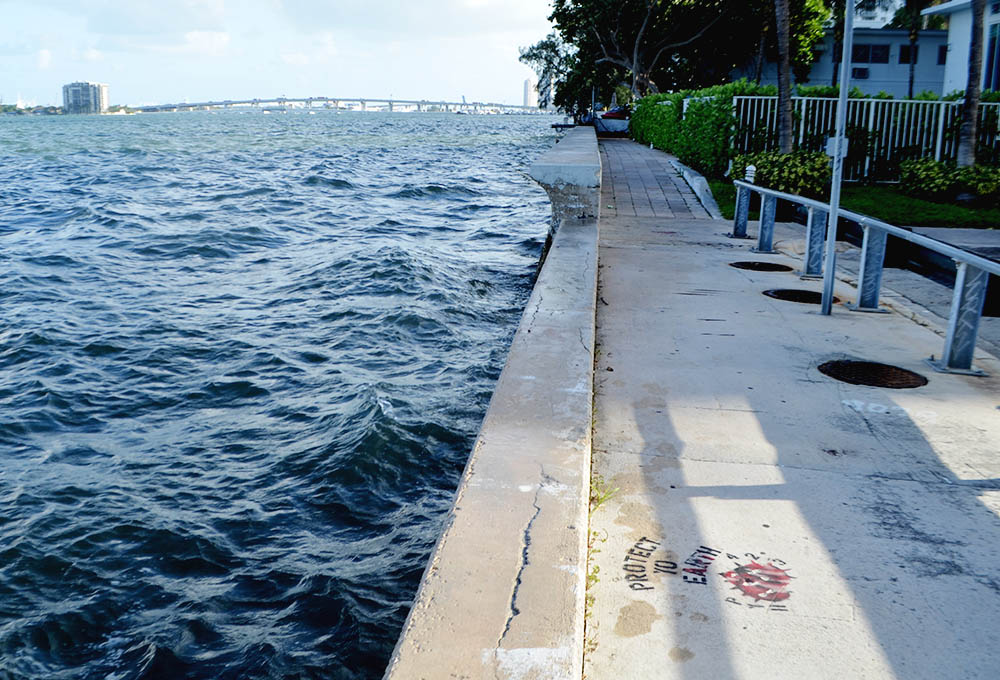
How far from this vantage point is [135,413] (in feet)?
24.4

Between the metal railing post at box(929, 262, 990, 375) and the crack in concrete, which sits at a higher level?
the metal railing post at box(929, 262, 990, 375)

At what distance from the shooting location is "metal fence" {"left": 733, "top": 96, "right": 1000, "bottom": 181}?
63.1ft

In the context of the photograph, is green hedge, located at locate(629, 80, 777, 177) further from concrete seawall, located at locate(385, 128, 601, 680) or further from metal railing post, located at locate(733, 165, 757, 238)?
concrete seawall, located at locate(385, 128, 601, 680)

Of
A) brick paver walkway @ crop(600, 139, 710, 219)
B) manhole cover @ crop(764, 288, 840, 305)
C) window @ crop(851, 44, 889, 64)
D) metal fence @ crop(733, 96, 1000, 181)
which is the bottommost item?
manhole cover @ crop(764, 288, 840, 305)

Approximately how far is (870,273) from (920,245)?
0.93 metres

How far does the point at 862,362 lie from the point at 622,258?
4659 millimetres

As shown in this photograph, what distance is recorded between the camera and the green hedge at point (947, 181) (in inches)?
613

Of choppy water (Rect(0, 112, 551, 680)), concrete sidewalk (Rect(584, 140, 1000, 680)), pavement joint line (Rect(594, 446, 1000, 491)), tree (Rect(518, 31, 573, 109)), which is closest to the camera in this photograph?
concrete sidewalk (Rect(584, 140, 1000, 680))

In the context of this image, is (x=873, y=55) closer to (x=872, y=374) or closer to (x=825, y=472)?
(x=872, y=374)

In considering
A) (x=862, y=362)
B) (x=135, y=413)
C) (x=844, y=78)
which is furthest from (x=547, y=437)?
(x=135, y=413)

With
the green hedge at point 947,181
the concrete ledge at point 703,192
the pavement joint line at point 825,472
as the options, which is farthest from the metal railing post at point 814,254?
the green hedge at point 947,181

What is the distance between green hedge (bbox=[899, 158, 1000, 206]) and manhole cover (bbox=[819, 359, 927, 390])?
1191 cm

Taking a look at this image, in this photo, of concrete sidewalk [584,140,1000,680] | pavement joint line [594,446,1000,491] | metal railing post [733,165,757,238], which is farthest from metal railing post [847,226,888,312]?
metal railing post [733,165,757,238]

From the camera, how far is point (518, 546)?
9.66 ft
